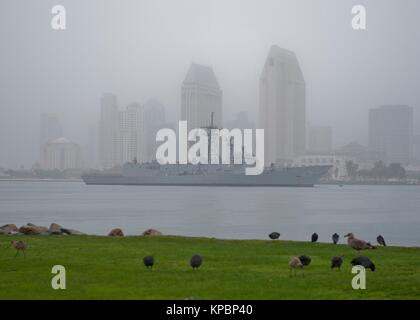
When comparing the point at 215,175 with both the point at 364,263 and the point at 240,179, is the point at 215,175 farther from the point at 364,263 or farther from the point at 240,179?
the point at 364,263

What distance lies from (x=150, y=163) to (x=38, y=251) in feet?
273

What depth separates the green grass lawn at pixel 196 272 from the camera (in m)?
6.96

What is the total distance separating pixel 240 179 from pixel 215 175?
3.42 m

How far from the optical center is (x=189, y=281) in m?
7.71

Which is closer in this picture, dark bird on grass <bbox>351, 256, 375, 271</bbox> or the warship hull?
dark bird on grass <bbox>351, 256, 375, 271</bbox>

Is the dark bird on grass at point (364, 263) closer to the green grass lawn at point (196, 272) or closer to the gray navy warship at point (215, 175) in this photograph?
the green grass lawn at point (196, 272)

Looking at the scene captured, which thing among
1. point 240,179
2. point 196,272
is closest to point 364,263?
point 196,272

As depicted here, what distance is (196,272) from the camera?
843cm

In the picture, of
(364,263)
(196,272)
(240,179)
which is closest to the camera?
(364,263)

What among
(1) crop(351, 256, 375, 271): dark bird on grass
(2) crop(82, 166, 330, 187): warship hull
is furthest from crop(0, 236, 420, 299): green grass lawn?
(2) crop(82, 166, 330, 187): warship hull

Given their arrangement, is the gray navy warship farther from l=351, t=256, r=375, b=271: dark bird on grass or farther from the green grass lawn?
l=351, t=256, r=375, b=271: dark bird on grass

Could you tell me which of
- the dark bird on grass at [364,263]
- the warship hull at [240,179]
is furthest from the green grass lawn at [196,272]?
the warship hull at [240,179]

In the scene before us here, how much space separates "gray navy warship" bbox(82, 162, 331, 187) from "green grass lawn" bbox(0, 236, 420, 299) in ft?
253

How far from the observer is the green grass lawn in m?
6.96
